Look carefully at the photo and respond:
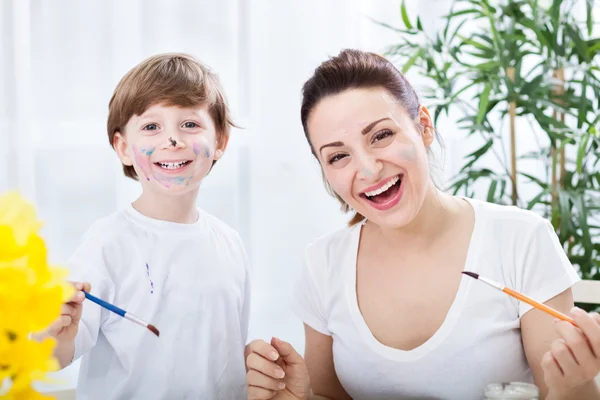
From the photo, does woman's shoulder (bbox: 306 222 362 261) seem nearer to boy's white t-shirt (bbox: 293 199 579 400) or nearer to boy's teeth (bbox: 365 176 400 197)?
boy's white t-shirt (bbox: 293 199 579 400)

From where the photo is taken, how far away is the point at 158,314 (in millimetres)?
1166

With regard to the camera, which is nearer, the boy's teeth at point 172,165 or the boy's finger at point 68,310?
the boy's finger at point 68,310

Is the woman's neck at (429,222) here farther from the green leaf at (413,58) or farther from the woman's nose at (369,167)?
the green leaf at (413,58)

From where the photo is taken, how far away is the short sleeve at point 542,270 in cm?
117

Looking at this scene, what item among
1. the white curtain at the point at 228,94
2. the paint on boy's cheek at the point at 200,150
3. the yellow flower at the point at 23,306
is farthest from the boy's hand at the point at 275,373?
the white curtain at the point at 228,94

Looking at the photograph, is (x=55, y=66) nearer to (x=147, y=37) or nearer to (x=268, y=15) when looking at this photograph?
(x=147, y=37)

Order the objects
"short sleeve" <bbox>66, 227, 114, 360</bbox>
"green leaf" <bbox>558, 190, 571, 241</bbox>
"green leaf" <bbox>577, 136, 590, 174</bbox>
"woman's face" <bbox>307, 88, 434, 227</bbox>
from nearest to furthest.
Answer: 1. "short sleeve" <bbox>66, 227, 114, 360</bbox>
2. "woman's face" <bbox>307, 88, 434, 227</bbox>
3. "green leaf" <bbox>577, 136, 590, 174</bbox>
4. "green leaf" <bbox>558, 190, 571, 241</bbox>

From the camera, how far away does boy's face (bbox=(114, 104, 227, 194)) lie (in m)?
1.20

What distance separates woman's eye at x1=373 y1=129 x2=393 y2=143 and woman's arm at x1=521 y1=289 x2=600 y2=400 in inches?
15.4

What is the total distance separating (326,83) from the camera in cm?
124

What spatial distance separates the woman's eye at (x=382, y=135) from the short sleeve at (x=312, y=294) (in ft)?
0.97

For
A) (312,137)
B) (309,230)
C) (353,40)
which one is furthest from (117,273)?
(353,40)

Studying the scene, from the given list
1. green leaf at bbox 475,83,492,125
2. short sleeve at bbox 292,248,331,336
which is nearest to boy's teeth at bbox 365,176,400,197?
short sleeve at bbox 292,248,331,336

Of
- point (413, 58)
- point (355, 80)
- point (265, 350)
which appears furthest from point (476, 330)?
point (413, 58)
